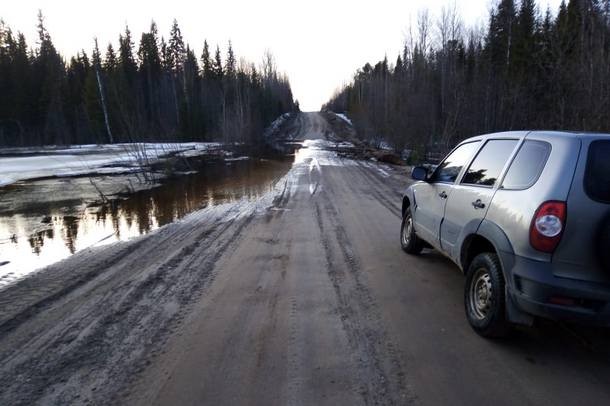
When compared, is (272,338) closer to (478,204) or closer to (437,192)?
(478,204)

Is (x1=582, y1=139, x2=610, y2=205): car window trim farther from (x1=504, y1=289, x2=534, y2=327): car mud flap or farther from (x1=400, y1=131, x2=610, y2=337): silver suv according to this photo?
(x1=504, y1=289, x2=534, y2=327): car mud flap

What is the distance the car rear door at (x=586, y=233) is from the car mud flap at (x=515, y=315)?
0.45m

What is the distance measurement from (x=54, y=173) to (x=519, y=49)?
37077 millimetres

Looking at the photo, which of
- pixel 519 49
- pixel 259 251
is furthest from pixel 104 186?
pixel 519 49

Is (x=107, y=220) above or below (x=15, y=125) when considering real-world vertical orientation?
below

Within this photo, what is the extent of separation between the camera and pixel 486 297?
372cm

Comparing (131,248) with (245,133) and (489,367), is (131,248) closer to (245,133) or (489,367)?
(489,367)

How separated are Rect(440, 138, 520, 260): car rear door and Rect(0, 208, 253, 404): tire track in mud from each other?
3070 millimetres

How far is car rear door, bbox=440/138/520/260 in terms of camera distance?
12.7ft

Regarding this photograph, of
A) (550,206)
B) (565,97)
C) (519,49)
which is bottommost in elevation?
(550,206)

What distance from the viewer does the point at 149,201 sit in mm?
12906

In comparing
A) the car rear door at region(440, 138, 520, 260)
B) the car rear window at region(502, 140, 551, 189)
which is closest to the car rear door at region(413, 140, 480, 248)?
the car rear door at region(440, 138, 520, 260)

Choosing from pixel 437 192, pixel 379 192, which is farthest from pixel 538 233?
pixel 379 192

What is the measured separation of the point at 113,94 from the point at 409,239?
46319mm
